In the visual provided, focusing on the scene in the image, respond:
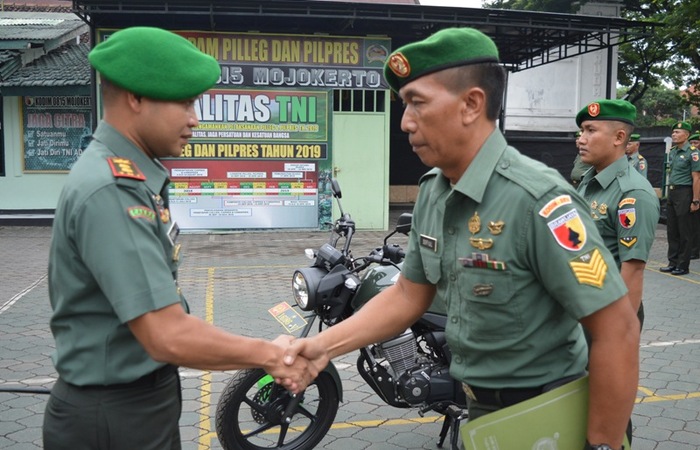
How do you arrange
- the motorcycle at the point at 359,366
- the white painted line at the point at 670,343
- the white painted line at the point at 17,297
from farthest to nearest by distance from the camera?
the white painted line at the point at 17,297, the white painted line at the point at 670,343, the motorcycle at the point at 359,366

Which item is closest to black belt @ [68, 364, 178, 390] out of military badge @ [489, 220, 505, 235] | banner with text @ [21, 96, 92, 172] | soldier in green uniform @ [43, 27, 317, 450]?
→ soldier in green uniform @ [43, 27, 317, 450]

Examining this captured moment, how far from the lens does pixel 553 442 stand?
1749mm

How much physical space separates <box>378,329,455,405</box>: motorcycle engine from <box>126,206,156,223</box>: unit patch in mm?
2139

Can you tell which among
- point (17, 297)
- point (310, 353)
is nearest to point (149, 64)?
point (310, 353)

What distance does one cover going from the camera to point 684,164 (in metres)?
10.4

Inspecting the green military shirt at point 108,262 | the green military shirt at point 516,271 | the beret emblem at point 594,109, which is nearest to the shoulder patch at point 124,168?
the green military shirt at point 108,262

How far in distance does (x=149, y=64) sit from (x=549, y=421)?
1.40 metres

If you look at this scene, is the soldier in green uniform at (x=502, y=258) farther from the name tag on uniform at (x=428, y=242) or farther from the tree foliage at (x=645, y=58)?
the tree foliage at (x=645, y=58)

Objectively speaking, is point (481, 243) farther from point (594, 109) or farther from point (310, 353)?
point (594, 109)

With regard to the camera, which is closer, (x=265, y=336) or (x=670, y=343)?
(x=670, y=343)

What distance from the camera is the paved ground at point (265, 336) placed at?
4.28 m

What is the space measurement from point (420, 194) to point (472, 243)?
0.45 meters

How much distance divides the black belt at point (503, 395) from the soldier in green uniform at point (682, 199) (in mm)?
9141

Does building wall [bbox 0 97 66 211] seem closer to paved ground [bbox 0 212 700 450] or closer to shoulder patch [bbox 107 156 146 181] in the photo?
paved ground [bbox 0 212 700 450]
